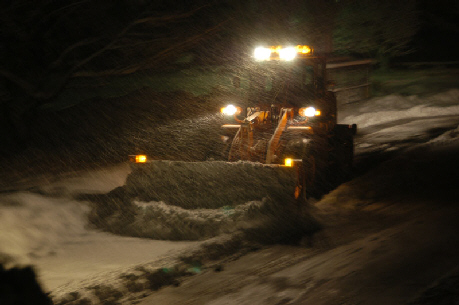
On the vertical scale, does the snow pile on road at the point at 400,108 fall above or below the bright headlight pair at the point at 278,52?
above

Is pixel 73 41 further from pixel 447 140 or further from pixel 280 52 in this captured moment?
pixel 447 140

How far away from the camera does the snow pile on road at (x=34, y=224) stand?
613 cm

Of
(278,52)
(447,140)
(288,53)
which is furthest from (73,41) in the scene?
(447,140)

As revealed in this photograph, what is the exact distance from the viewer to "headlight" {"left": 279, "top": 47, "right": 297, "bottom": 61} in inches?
331

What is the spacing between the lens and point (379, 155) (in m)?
12.5

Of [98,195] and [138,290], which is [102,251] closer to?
[138,290]

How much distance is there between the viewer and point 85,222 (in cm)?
741

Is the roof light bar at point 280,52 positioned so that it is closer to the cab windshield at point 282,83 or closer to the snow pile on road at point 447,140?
the cab windshield at point 282,83

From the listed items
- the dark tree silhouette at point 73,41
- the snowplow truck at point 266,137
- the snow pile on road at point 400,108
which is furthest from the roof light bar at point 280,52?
the snow pile on road at point 400,108

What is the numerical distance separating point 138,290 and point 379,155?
9395 mm

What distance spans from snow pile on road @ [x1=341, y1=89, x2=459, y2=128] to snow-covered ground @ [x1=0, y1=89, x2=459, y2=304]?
16.4ft

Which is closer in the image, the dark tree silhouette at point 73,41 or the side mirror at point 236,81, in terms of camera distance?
the side mirror at point 236,81

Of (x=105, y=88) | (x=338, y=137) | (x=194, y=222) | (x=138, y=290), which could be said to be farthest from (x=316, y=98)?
(x=105, y=88)

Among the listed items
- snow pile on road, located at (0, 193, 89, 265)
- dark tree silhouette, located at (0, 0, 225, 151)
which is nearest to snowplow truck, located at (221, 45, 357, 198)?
snow pile on road, located at (0, 193, 89, 265)
